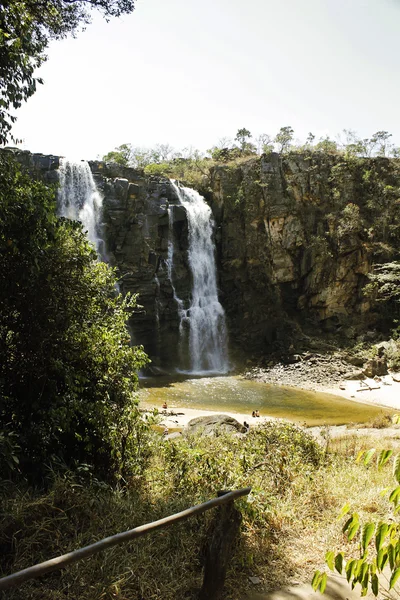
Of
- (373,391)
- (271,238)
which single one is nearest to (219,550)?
(373,391)

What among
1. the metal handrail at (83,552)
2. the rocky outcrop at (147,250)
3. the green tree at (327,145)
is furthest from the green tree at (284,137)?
the metal handrail at (83,552)

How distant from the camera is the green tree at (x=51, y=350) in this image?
477 cm

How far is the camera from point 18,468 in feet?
15.1

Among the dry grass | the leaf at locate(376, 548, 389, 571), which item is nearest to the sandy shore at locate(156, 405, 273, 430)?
the dry grass

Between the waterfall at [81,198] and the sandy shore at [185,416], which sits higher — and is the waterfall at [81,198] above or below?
above

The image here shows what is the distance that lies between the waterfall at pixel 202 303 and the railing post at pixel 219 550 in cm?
2461

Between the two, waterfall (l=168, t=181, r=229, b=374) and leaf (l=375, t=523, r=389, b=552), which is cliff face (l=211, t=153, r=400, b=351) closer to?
waterfall (l=168, t=181, r=229, b=374)

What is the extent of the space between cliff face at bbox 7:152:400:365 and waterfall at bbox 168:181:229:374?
0.67 meters

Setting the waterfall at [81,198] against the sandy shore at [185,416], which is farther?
the waterfall at [81,198]

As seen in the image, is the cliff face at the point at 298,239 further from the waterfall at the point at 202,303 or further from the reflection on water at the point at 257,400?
the reflection on water at the point at 257,400

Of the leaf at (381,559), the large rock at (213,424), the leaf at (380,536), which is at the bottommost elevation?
the large rock at (213,424)

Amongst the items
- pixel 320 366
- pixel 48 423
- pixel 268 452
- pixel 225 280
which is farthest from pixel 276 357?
pixel 48 423

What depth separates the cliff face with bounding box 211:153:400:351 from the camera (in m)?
30.9

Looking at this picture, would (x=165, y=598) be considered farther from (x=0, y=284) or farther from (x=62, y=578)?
(x=0, y=284)
